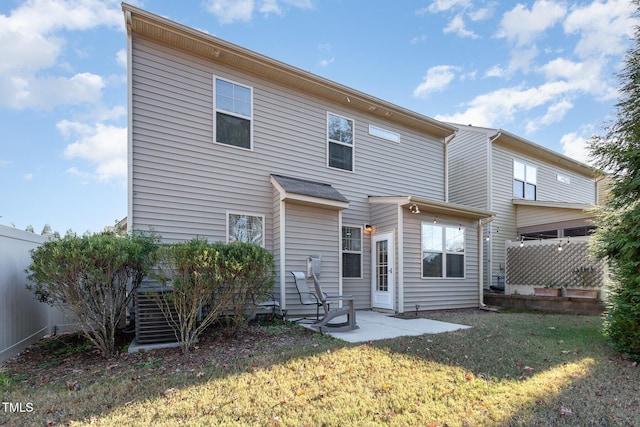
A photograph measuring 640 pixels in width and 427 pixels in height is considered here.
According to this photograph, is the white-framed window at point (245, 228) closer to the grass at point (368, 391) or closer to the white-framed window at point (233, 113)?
the white-framed window at point (233, 113)

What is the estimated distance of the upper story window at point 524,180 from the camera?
12841mm

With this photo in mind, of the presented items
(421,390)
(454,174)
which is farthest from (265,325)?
(454,174)

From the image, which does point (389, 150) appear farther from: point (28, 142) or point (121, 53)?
point (28, 142)

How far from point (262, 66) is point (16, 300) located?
609cm

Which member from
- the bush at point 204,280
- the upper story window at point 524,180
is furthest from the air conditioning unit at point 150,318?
the upper story window at point 524,180

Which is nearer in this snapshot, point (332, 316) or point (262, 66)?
point (332, 316)

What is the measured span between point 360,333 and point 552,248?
25.6 feet

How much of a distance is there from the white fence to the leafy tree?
298 inches

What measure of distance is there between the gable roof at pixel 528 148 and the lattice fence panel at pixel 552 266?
3530 millimetres

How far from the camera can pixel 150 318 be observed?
4664mm

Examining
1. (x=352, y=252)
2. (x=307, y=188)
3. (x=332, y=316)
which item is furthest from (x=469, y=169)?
(x=332, y=316)

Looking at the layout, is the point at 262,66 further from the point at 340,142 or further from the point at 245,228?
the point at 245,228

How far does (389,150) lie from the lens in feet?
31.5

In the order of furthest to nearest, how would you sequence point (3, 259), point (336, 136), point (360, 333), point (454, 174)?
point (454, 174) < point (336, 136) < point (360, 333) < point (3, 259)
